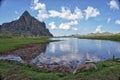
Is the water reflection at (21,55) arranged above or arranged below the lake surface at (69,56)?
above

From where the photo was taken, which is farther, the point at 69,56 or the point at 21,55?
the point at 21,55

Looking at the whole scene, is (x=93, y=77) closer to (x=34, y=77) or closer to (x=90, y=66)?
(x=90, y=66)

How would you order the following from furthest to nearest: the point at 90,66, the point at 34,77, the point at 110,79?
the point at 90,66
the point at 34,77
the point at 110,79

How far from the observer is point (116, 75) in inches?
727

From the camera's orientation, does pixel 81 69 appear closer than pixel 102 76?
No

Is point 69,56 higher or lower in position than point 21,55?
lower

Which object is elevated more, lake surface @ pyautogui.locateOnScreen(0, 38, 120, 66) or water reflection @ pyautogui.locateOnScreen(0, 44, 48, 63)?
water reflection @ pyautogui.locateOnScreen(0, 44, 48, 63)

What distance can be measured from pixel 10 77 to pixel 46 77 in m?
3.78

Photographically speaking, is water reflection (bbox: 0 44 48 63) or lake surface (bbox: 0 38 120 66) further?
water reflection (bbox: 0 44 48 63)

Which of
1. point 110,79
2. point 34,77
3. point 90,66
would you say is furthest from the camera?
point 90,66

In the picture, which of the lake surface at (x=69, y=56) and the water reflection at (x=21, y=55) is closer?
the lake surface at (x=69, y=56)

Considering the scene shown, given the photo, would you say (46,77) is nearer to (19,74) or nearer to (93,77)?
(19,74)

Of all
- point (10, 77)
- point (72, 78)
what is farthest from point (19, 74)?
point (72, 78)

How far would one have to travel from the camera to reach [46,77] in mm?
19281
